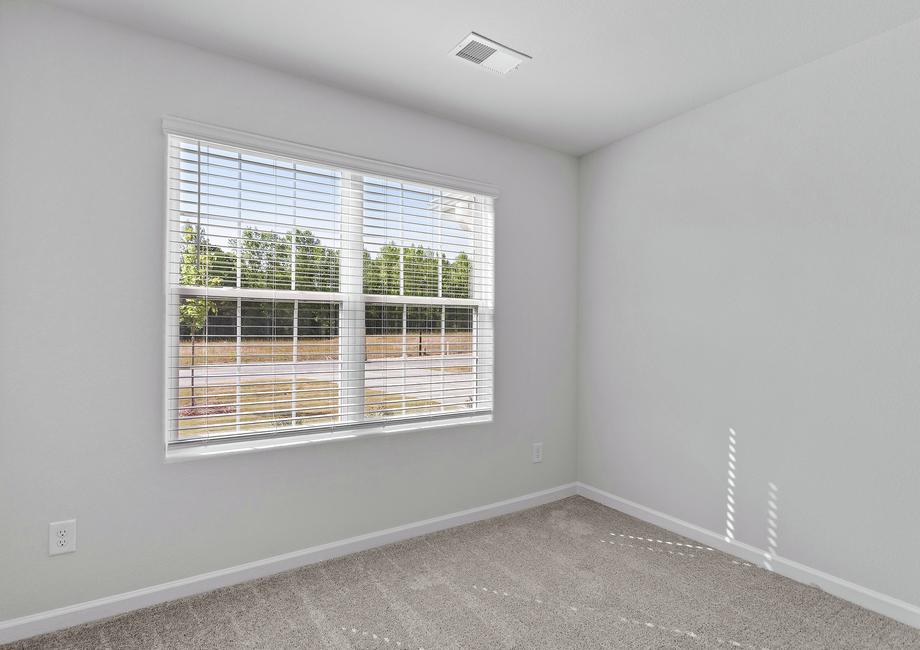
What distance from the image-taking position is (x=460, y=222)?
10.4ft

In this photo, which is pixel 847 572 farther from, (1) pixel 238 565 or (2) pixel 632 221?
(1) pixel 238 565

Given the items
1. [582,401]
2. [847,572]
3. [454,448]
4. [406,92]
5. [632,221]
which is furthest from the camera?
[582,401]

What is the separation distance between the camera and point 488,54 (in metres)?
2.35

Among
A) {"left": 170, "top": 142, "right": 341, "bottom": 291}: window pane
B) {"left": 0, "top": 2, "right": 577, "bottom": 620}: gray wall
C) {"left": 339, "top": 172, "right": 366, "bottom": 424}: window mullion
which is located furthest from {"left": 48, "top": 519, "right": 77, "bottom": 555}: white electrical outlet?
{"left": 339, "top": 172, "right": 366, "bottom": 424}: window mullion

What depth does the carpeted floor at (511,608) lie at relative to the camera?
1972 millimetres

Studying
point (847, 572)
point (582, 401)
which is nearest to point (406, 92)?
point (582, 401)

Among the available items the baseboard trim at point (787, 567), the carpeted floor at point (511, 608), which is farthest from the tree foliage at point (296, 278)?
Result: the baseboard trim at point (787, 567)

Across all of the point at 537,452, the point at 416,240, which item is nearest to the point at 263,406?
the point at 416,240

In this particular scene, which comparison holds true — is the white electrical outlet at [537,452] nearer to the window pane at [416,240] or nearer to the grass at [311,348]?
the grass at [311,348]

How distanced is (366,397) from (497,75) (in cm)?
184

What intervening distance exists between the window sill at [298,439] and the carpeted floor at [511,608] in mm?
627

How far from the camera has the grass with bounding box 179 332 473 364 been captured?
2336mm

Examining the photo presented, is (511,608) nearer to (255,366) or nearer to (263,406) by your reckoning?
(263,406)

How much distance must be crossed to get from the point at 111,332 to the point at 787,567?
3.31 m
